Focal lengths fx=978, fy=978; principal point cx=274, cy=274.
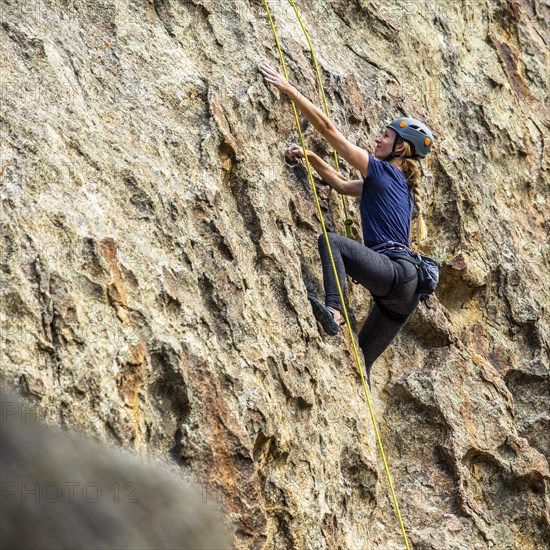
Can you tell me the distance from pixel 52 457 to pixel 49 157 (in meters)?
3.92

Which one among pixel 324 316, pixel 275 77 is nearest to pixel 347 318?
pixel 324 316

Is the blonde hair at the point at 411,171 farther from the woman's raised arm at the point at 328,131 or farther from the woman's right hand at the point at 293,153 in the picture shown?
the woman's right hand at the point at 293,153

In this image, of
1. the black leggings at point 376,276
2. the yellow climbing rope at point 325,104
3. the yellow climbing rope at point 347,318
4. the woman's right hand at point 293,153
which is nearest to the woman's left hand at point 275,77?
the yellow climbing rope at point 347,318

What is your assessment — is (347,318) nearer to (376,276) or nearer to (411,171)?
(376,276)

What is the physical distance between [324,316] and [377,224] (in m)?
1.00

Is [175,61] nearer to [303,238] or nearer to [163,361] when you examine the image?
[303,238]

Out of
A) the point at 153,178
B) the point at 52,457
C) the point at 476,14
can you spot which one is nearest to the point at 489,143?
the point at 476,14

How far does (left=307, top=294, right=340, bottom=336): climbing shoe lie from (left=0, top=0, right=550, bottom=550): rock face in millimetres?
133

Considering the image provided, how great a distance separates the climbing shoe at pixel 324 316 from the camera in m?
7.46

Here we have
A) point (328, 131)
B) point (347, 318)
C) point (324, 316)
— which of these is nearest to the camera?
point (324, 316)

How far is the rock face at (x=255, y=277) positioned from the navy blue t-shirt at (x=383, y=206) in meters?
0.46

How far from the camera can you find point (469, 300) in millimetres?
9961

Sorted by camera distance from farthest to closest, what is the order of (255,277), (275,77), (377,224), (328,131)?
(275,77) < (377,224) < (328,131) < (255,277)

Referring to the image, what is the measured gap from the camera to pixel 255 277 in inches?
284
